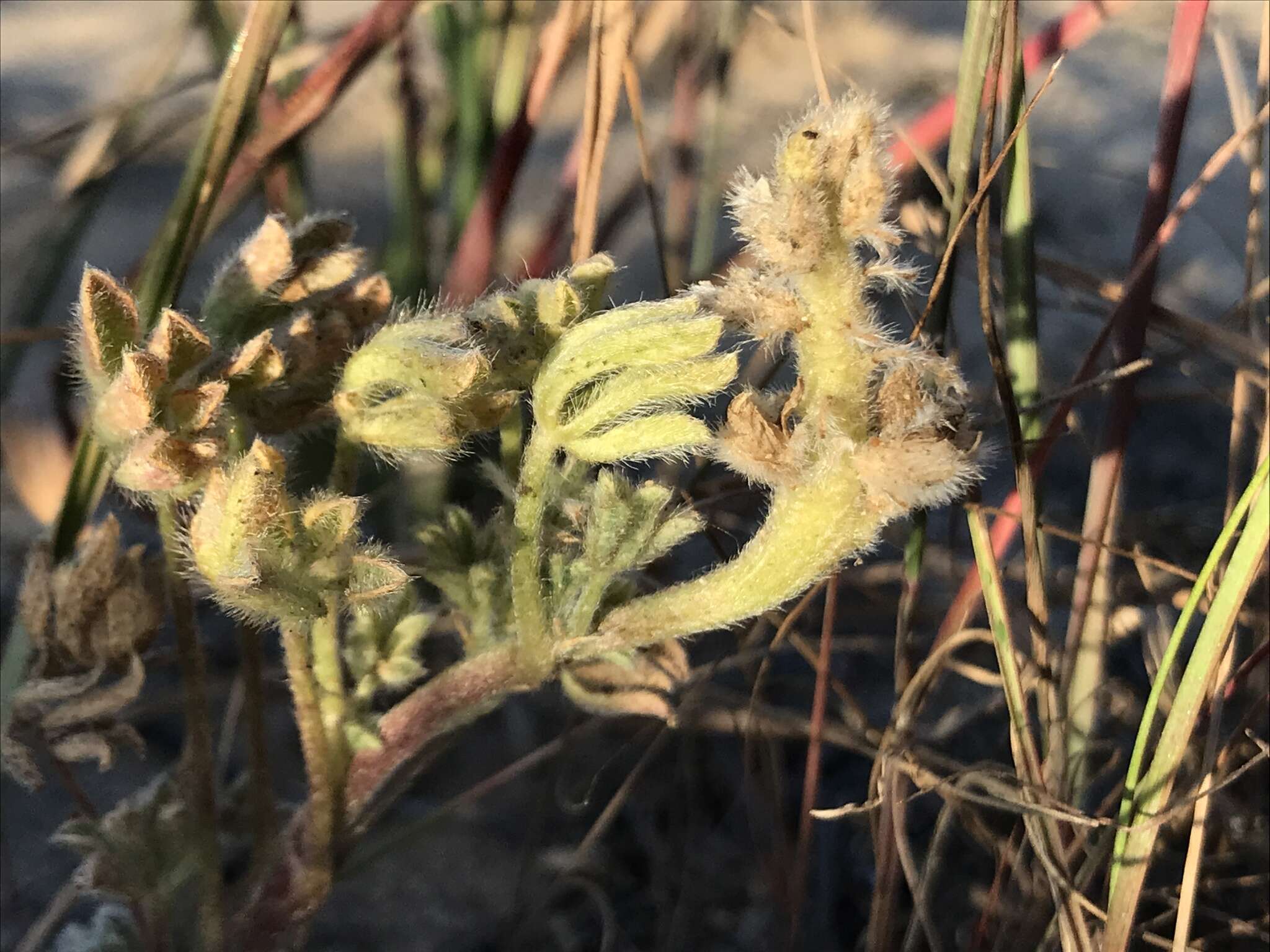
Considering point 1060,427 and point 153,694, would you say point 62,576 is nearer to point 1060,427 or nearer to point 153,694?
point 153,694

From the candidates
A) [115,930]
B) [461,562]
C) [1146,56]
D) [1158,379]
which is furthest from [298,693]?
[1146,56]

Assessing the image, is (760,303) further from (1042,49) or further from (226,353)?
(1042,49)

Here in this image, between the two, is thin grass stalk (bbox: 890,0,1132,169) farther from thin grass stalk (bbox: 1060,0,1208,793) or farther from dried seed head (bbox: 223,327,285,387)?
dried seed head (bbox: 223,327,285,387)

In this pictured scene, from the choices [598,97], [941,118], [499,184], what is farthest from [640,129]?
[941,118]

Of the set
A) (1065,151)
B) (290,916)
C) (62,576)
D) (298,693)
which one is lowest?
(290,916)

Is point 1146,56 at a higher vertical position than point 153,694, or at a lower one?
higher

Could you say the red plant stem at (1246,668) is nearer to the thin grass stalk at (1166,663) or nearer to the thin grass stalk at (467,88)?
the thin grass stalk at (1166,663)

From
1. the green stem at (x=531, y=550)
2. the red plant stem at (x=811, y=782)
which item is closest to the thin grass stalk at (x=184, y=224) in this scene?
the green stem at (x=531, y=550)
